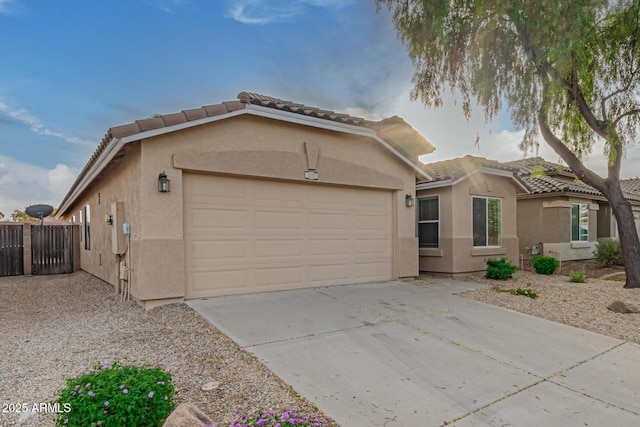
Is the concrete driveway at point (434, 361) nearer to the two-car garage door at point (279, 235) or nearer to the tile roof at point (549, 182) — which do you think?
the two-car garage door at point (279, 235)

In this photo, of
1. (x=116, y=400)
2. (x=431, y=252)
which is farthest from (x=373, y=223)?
(x=116, y=400)

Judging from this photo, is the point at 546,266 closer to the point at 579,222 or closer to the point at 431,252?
the point at 431,252

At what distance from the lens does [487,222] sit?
12.2 meters

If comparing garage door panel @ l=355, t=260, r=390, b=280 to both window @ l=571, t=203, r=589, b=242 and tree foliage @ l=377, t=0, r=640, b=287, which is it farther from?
window @ l=571, t=203, r=589, b=242

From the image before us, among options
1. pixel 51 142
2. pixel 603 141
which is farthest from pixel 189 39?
pixel 603 141

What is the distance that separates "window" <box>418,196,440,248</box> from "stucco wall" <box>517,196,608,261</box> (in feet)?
21.8

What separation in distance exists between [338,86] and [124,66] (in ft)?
20.6

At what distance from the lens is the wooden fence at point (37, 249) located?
1254 centimetres

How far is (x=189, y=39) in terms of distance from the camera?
9.27m

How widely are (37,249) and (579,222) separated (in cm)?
2254

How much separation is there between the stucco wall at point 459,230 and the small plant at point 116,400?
1004 centimetres

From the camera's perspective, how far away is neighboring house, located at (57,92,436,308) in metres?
6.40

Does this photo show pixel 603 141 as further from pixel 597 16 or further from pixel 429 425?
pixel 429 425

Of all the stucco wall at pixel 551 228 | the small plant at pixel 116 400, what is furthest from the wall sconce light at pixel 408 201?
the stucco wall at pixel 551 228
